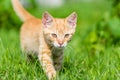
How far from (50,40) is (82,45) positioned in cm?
316

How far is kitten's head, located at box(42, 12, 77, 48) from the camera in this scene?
19.9 feet

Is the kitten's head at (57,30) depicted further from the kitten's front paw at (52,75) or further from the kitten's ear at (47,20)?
the kitten's front paw at (52,75)

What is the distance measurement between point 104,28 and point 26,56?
260cm

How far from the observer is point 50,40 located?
6191mm

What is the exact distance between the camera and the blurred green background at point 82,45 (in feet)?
20.2

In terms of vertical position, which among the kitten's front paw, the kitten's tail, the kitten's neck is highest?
the kitten's tail

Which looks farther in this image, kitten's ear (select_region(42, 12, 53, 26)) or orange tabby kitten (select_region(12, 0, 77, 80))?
kitten's ear (select_region(42, 12, 53, 26))

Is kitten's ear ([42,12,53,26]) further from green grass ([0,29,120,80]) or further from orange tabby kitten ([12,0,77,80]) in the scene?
green grass ([0,29,120,80])

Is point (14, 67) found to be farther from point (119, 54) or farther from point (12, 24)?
point (12, 24)

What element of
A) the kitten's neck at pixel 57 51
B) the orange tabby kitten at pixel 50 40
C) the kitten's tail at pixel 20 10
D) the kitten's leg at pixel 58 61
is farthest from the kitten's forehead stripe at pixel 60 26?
the kitten's tail at pixel 20 10

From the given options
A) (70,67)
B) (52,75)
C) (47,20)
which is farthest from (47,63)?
(47,20)

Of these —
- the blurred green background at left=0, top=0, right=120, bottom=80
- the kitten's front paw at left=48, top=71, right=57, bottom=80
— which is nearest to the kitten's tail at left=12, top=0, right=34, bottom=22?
the blurred green background at left=0, top=0, right=120, bottom=80

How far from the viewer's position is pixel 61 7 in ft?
46.8

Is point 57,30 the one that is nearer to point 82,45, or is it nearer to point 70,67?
point 70,67
